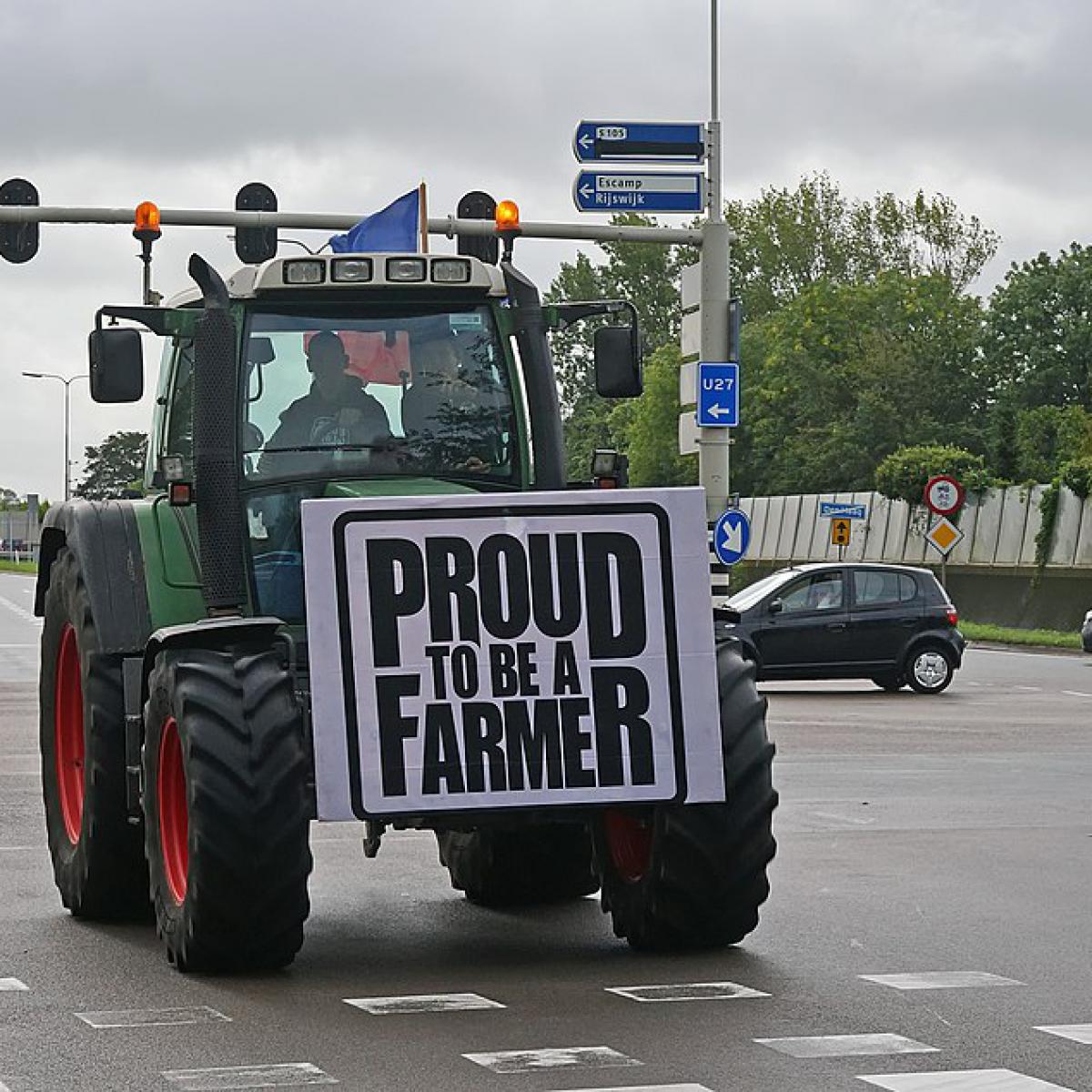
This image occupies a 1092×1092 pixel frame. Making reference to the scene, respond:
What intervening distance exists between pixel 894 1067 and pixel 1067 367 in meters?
84.4

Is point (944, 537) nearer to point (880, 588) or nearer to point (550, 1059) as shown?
point (880, 588)

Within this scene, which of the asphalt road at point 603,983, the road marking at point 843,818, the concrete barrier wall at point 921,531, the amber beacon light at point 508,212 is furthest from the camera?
the concrete barrier wall at point 921,531

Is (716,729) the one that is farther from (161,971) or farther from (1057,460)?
(1057,460)

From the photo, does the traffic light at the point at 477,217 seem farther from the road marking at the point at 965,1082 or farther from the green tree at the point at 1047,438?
the green tree at the point at 1047,438

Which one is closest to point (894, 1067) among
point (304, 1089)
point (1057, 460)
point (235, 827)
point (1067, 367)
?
point (304, 1089)

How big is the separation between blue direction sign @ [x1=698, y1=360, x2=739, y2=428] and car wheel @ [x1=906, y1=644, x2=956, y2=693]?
11.3ft

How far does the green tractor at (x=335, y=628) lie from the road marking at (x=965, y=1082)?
2.05m

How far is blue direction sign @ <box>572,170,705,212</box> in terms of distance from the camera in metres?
26.0

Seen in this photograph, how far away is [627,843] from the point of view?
9.49 meters

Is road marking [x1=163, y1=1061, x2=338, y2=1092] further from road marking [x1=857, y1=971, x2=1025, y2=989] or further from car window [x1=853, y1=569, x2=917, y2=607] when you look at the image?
car window [x1=853, y1=569, x2=917, y2=607]

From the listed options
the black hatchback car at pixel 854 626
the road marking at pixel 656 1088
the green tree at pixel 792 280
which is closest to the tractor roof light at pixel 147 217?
the black hatchback car at pixel 854 626

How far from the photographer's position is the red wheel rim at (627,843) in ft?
30.7

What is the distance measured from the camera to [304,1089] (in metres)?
6.75

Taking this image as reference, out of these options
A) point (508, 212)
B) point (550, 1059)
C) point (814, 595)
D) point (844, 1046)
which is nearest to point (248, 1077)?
point (550, 1059)
